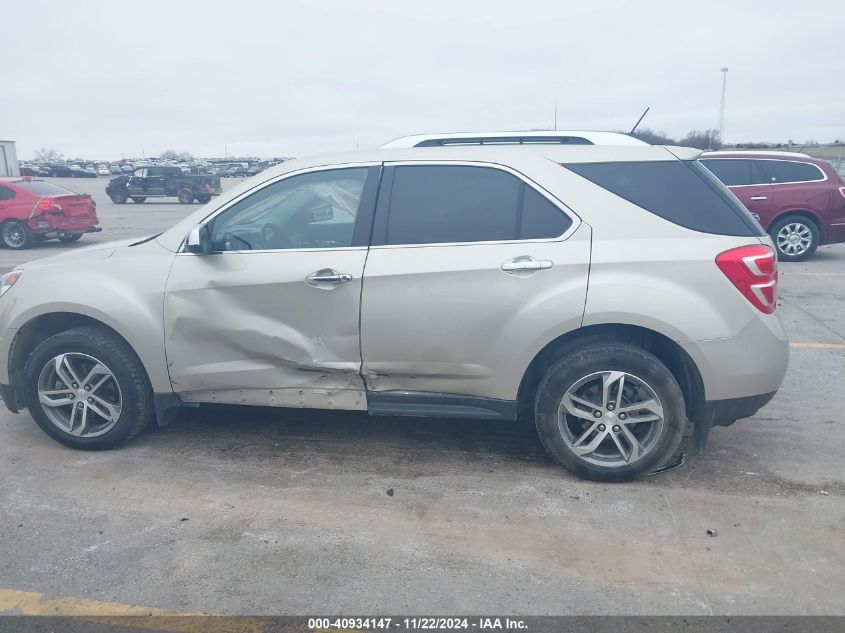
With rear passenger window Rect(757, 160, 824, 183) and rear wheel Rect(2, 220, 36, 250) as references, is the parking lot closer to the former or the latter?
rear passenger window Rect(757, 160, 824, 183)

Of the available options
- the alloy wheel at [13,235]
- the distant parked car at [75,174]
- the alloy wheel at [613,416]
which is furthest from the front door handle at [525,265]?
the distant parked car at [75,174]

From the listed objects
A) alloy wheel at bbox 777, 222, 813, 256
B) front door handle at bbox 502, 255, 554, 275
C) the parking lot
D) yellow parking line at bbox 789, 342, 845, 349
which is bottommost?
yellow parking line at bbox 789, 342, 845, 349

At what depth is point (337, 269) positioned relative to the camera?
3.98 m

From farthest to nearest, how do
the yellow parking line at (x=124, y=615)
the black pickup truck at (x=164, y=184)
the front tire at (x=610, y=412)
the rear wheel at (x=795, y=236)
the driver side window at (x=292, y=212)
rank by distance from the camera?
the black pickup truck at (x=164, y=184)
the rear wheel at (x=795, y=236)
the driver side window at (x=292, y=212)
the front tire at (x=610, y=412)
the yellow parking line at (x=124, y=615)

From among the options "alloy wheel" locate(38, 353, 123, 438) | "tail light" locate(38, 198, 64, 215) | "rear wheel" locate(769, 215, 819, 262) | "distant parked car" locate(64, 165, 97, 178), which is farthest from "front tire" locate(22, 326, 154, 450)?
"distant parked car" locate(64, 165, 97, 178)

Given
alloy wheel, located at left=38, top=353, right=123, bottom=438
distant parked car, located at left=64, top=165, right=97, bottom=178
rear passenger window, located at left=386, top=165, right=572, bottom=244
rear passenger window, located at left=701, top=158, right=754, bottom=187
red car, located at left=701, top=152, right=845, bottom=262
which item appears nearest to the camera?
rear passenger window, located at left=386, top=165, right=572, bottom=244

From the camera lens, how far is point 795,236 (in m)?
12.1

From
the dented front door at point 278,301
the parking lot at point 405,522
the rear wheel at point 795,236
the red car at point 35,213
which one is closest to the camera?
the parking lot at point 405,522

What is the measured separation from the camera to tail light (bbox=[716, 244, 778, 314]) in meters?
3.69

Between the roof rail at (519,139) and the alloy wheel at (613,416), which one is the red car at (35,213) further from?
the alloy wheel at (613,416)

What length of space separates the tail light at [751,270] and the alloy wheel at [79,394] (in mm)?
3563

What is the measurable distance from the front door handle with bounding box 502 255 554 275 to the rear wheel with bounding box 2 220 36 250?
14.2m

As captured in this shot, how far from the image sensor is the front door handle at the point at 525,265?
12.4 ft

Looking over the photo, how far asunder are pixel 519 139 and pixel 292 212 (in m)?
1.48
